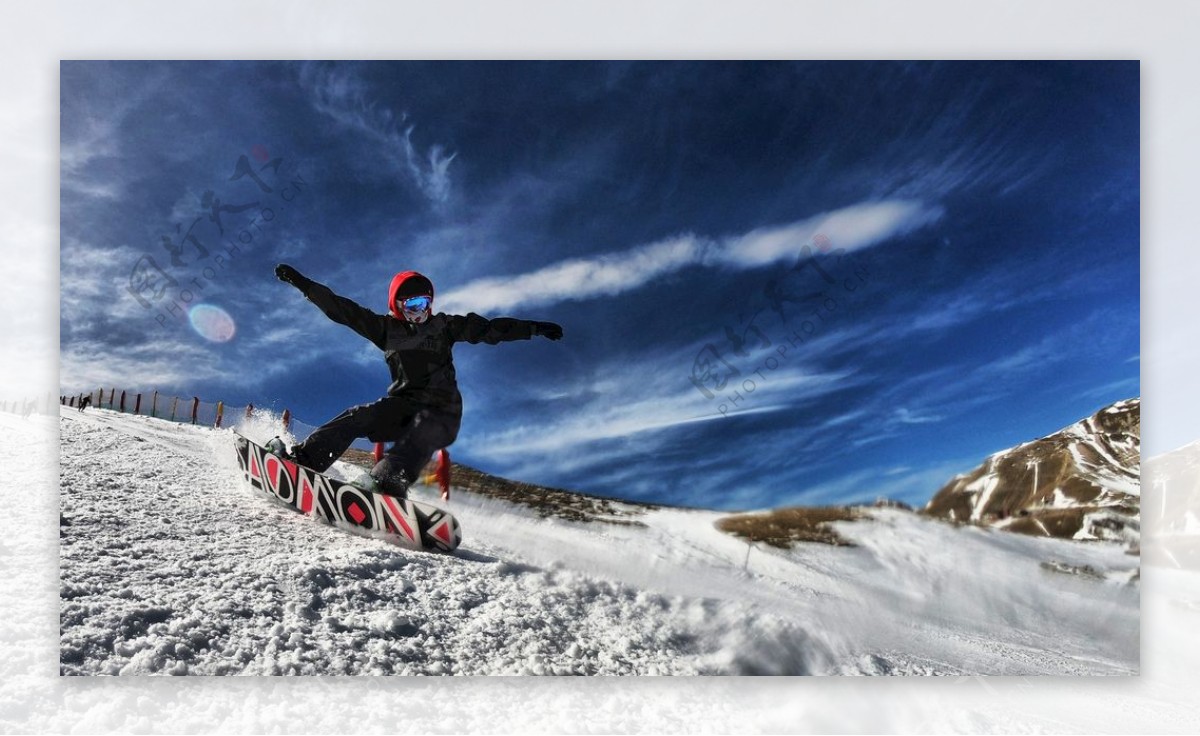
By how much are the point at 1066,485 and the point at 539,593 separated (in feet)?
6.70

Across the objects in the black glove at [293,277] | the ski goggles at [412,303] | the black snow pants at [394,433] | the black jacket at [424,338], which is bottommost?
the black snow pants at [394,433]

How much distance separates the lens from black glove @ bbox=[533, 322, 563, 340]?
3.20m

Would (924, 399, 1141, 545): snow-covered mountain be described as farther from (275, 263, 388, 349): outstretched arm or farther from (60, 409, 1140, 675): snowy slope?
(275, 263, 388, 349): outstretched arm

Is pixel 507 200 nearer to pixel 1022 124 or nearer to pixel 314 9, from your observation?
pixel 314 9

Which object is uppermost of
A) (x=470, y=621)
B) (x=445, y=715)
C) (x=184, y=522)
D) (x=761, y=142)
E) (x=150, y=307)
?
(x=761, y=142)

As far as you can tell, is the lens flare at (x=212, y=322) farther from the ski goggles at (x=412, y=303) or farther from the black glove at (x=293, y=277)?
the ski goggles at (x=412, y=303)

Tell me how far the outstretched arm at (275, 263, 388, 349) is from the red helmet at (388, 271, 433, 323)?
0.07 meters

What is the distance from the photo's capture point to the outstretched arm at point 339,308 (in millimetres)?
3156

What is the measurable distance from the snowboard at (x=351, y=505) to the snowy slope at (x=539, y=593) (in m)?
0.05

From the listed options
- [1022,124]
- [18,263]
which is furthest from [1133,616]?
[18,263]

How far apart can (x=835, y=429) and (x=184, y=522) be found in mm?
2467

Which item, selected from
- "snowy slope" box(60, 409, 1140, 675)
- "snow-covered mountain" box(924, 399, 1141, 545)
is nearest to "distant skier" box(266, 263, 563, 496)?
"snowy slope" box(60, 409, 1140, 675)

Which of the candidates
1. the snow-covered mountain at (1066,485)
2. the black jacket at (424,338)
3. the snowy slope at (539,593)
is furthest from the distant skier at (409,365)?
the snow-covered mountain at (1066,485)

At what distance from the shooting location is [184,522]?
10.2 ft
